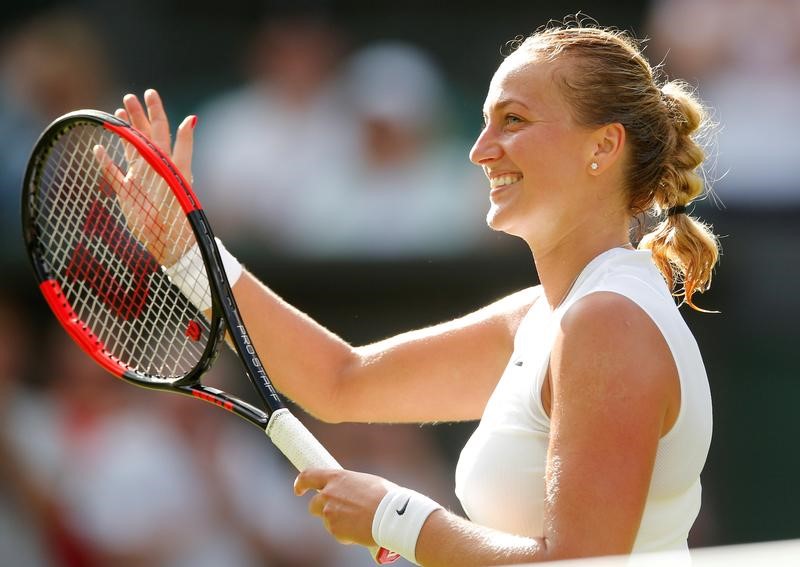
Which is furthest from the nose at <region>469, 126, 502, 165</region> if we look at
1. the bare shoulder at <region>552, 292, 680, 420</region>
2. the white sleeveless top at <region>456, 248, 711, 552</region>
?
the bare shoulder at <region>552, 292, 680, 420</region>

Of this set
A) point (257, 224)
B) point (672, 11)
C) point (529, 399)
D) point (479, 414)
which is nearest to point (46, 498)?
point (257, 224)

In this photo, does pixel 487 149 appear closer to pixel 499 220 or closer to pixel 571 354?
pixel 499 220

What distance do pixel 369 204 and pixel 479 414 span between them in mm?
2929

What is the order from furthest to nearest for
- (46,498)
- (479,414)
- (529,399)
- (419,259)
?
(419,259)
(46,498)
(479,414)
(529,399)

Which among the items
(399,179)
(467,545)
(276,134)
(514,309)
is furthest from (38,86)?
(467,545)

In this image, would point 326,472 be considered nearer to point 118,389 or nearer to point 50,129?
point 50,129

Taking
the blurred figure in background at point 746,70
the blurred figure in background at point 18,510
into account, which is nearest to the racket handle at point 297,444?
the blurred figure in background at point 18,510

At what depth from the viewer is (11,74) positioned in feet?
18.0

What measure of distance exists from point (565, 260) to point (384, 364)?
0.63m

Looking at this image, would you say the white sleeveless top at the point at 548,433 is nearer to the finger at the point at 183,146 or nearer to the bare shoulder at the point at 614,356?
the bare shoulder at the point at 614,356

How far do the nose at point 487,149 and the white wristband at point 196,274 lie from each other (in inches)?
27.0

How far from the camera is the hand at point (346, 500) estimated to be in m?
2.15

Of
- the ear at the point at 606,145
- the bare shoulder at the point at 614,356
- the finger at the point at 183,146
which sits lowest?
the bare shoulder at the point at 614,356

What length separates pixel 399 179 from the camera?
5590mm
